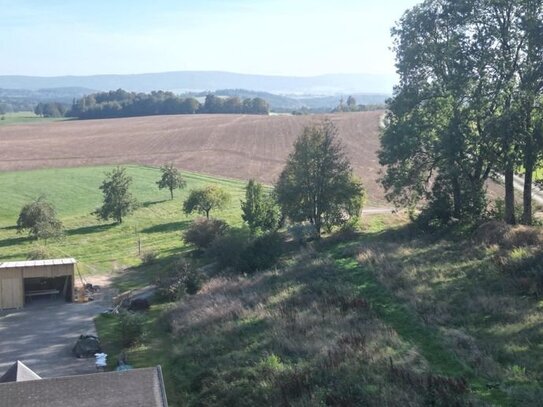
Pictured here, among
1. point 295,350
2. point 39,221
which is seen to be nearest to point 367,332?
point 295,350

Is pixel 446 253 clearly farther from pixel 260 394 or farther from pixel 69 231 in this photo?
pixel 69 231

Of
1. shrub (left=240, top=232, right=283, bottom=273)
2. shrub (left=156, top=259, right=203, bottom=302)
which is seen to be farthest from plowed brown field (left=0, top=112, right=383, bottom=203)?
shrub (left=156, top=259, right=203, bottom=302)

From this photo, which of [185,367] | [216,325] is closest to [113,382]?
[185,367]

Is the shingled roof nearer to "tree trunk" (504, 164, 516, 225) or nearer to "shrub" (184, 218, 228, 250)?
"tree trunk" (504, 164, 516, 225)

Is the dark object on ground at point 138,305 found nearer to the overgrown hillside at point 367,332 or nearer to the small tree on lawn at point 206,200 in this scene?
the overgrown hillside at point 367,332

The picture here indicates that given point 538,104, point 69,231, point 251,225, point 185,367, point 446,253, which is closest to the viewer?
point 185,367

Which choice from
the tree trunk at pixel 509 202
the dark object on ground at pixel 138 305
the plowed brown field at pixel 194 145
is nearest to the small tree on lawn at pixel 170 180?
the plowed brown field at pixel 194 145
